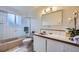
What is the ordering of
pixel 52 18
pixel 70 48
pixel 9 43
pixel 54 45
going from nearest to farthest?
pixel 70 48
pixel 9 43
pixel 54 45
pixel 52 18

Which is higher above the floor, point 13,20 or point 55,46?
point 13,20

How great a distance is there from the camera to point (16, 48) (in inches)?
70.5

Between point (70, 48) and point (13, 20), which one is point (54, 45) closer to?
point (70, 48)

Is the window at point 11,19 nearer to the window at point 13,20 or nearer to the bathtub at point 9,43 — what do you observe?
the window at point 13,20

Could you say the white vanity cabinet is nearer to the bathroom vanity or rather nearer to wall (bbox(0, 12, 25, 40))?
the bathroom vanity

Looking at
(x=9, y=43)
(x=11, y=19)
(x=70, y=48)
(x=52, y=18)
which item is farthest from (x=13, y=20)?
(x=70, y=48)

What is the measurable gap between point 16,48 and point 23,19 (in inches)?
20.0

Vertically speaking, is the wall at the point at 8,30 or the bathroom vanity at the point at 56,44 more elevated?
the wall at the point at 8,30

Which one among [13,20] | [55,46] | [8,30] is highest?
[13,20]

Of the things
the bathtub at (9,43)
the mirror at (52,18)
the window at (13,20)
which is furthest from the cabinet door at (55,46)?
the window at (13,20)

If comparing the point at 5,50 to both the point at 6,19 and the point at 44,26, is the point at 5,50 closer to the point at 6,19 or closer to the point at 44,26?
the point at 6,19

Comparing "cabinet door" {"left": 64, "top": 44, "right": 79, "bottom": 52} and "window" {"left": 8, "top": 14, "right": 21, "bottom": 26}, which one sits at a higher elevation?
"window" {"left": 8, "top": 14, "right": 21, "bottom": 26}

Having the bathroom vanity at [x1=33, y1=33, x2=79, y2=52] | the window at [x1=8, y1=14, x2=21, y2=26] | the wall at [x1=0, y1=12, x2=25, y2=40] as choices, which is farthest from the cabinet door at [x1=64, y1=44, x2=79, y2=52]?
the window at [x1=8, y1=14, x2=21, y2=26]
